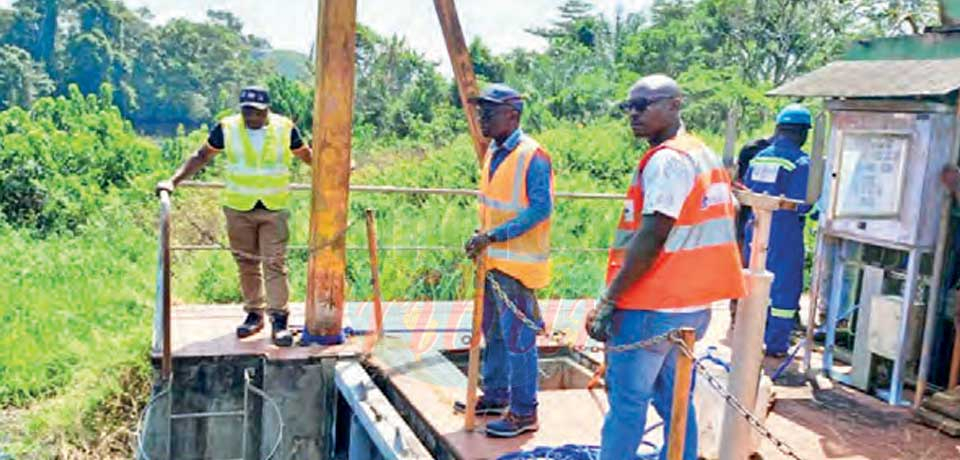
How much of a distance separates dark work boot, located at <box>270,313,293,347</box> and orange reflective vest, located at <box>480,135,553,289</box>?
6.84 feet

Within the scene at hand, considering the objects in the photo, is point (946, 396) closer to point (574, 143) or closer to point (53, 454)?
point (53, 454)

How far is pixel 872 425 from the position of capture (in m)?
5.06

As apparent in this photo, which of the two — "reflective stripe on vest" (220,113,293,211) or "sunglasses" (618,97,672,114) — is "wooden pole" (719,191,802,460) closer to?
"sunglasses" (618,97,672,114)

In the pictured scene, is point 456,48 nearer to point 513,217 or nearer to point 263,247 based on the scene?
point 263,247

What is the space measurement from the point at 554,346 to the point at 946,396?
8.42 ft

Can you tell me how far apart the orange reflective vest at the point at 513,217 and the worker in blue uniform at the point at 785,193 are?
7.08 feet

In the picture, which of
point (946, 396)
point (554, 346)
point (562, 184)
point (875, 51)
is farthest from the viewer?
point (562, 184)

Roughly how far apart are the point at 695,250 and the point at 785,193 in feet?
9.52

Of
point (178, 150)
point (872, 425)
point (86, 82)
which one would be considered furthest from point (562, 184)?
point (86, 82)

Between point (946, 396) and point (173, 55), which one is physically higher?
point (173, 55)

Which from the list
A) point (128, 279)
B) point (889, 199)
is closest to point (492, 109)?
point (889, 199)

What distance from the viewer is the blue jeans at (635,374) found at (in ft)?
11.2

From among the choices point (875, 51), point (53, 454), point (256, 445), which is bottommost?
point (53, 454)

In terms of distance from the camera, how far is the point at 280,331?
6.10 m
